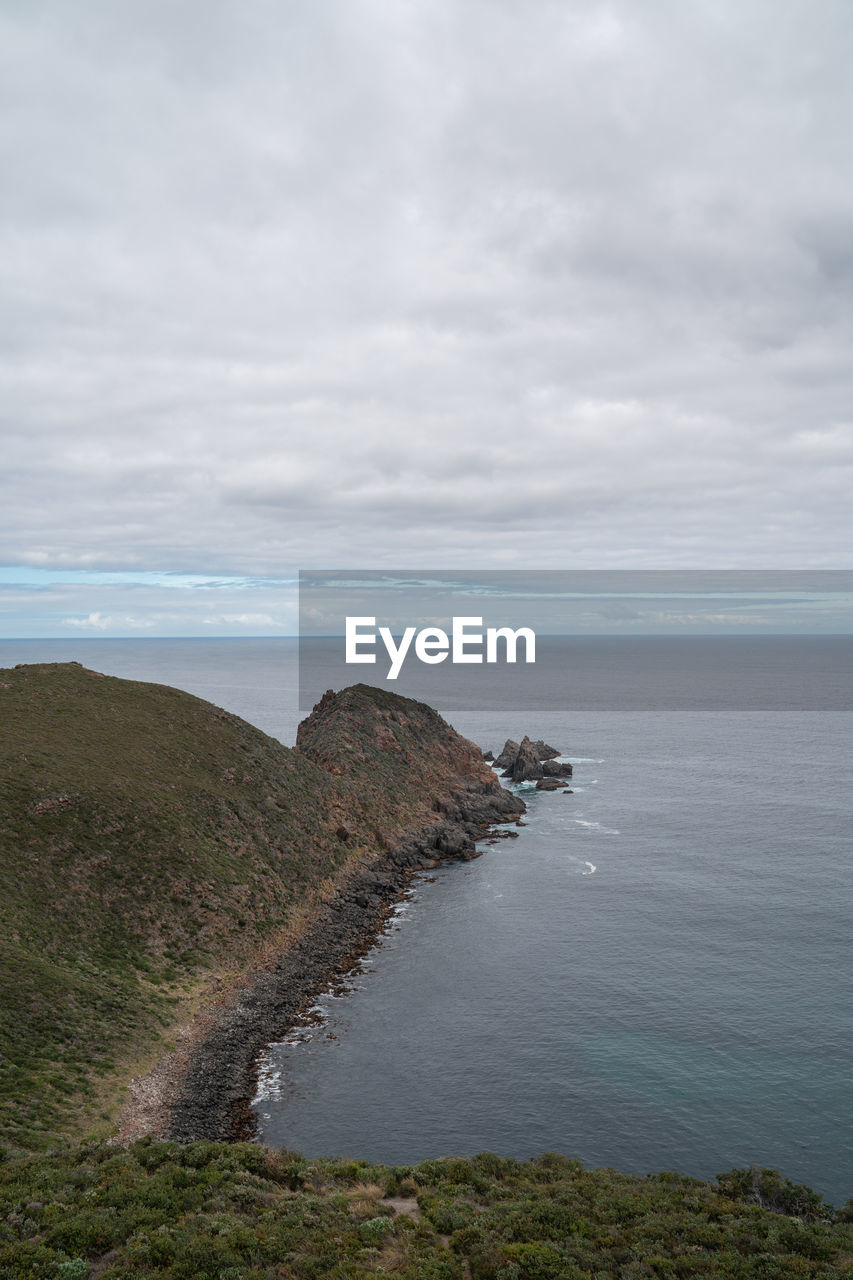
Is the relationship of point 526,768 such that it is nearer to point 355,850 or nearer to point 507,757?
point 507,757

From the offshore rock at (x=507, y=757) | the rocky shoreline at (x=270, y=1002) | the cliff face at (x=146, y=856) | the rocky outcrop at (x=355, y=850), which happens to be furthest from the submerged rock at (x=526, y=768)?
the rocky shoreline at (x=270, y=1002)

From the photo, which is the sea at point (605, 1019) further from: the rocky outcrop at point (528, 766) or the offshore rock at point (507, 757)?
the offshore rock at point (507, 757)

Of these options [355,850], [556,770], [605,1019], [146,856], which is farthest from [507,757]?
[605,1019]

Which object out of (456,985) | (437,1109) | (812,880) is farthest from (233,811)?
(812,880)

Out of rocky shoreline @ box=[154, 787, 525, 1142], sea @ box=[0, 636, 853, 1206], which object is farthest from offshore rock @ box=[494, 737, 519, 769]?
rocky shoreline @ box=[154, 787, 525, 1142]

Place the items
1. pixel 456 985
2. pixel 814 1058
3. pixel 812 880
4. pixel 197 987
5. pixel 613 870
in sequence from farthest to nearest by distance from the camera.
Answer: pixel 613 870 < pixel 812 880 < pixel 456 985 < pixel 197 987 < pixel 814 1058

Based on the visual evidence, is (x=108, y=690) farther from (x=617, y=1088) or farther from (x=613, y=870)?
(x=617, y=1088)
